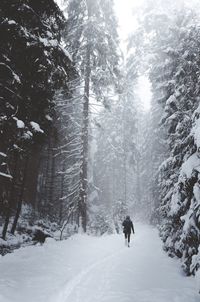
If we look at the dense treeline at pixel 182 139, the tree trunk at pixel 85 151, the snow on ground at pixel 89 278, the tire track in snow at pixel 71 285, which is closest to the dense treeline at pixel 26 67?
the snow on ground at pixel 89 278

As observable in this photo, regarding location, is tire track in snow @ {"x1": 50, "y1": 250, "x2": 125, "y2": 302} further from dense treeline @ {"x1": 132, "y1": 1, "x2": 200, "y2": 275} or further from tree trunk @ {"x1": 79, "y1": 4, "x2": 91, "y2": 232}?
tree trunk @ {"x1": 79, "y1": 4, "x2": 91, "y2": 232}

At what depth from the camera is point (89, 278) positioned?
8.48m

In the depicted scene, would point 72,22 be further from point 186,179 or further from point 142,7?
point 186,179

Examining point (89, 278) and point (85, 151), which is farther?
point (85, 151)

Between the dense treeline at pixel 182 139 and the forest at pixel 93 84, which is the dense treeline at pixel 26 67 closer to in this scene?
the forest at pixel 93 84

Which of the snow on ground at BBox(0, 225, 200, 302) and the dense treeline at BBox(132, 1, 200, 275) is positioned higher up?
the dense treeline at BBox(132, 1, 200, 275)

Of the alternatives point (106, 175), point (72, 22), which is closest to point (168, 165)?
point (72, 22)

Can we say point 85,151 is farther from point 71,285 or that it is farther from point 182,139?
point 71,285

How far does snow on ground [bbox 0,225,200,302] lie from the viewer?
22.0 ft

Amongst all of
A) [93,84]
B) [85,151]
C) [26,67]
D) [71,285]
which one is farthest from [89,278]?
[93,84]

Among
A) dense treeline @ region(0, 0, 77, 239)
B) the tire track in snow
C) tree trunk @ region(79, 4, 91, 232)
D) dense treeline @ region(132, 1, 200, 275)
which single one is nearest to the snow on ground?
the tire track in snow

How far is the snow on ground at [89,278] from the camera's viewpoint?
22.0 ft

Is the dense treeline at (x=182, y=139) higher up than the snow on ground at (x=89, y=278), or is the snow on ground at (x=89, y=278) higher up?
the dense treeline at (x=182, y=139)

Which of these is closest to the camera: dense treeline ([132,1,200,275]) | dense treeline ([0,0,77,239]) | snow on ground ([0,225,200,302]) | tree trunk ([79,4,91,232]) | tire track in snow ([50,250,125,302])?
tire track in snow ([50,250,125,302])
